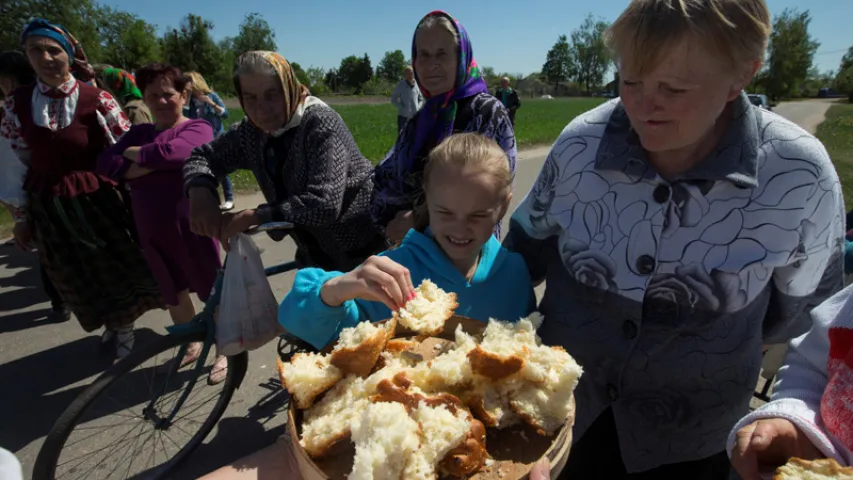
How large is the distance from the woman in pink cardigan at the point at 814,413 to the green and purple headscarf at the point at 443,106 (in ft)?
6.21

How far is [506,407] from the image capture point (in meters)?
1.17

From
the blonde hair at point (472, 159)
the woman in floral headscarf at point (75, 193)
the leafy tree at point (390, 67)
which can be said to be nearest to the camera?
the blonde hair at point (472, 159)

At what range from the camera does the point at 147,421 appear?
10.1 ft

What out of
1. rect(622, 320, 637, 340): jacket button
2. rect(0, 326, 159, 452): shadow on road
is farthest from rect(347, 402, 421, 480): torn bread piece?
rect(0, 326, 159, 452): shadow on road

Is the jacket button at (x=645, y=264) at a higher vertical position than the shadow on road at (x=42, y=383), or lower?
higher

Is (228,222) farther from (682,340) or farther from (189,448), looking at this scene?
(682,340)

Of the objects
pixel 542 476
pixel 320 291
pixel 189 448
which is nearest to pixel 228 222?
pixel 320 291

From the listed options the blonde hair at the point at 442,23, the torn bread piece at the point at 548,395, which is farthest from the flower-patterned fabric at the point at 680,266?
the blonde hair at the point at 442,23

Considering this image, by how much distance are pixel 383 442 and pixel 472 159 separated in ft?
3.67

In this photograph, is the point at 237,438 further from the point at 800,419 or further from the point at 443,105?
the point at 800,419

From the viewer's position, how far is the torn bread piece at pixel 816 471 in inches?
37.2

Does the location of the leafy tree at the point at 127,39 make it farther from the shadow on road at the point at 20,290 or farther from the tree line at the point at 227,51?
the shadow on road at the point at 20,290

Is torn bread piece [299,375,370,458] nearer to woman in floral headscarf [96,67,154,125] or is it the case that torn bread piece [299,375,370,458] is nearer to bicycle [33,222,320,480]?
bicycle [33,222,320,480]

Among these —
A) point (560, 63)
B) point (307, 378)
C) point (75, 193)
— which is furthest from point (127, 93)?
point (560, 63)
